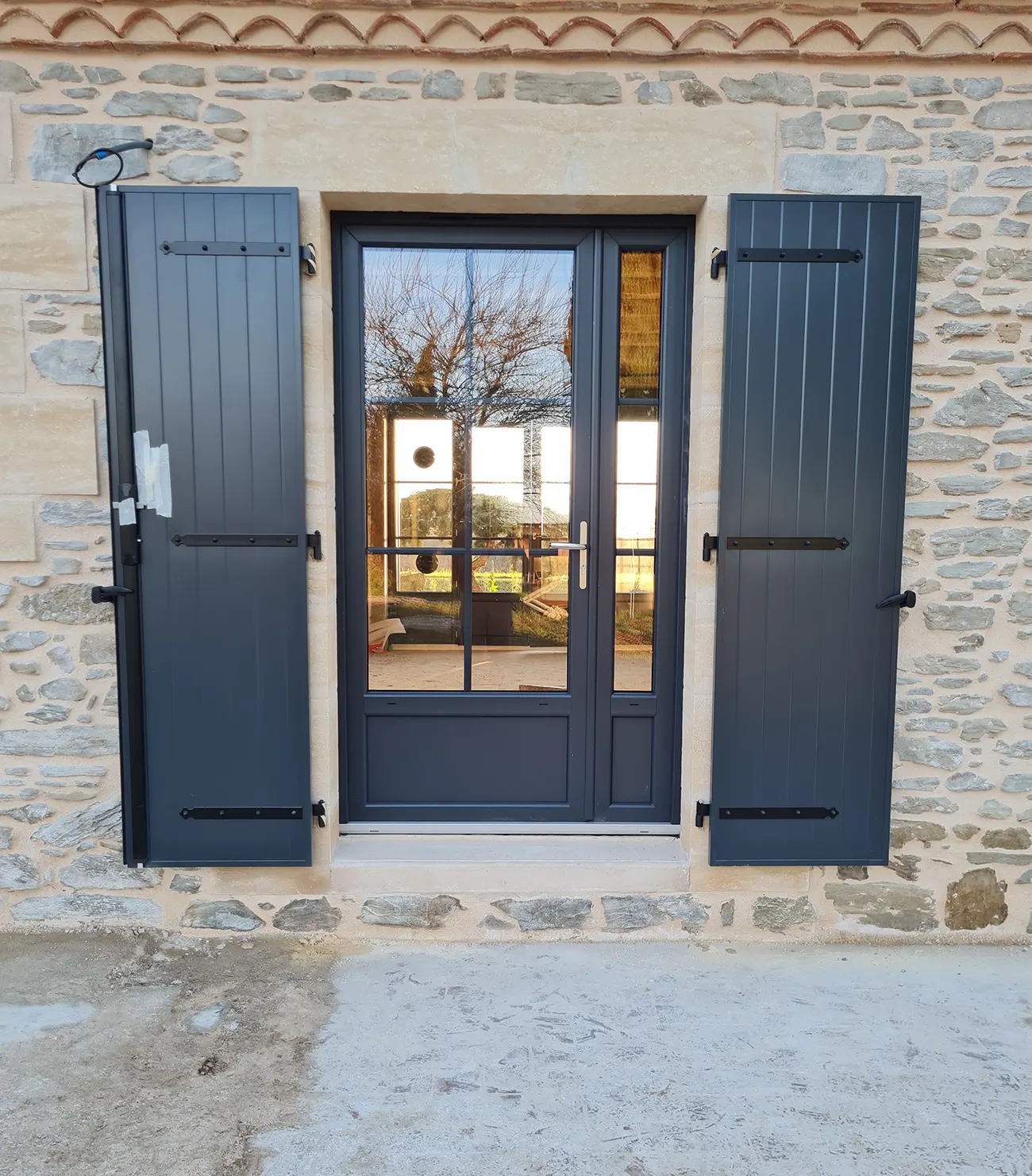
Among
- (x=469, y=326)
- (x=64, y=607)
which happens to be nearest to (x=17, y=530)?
(x=64, y=607)

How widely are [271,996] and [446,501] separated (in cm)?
166

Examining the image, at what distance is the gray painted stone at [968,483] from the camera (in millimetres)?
2283

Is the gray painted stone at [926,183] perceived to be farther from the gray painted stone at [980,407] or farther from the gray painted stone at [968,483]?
the gray painted stone at [968,483]

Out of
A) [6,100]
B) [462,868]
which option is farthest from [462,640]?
[6,100]

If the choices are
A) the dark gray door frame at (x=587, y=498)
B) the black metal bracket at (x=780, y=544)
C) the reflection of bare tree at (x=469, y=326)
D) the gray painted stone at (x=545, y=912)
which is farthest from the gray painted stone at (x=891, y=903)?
the reflection of bare tree at (x=469, y=326)

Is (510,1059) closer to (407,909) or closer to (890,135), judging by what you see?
(407,909)

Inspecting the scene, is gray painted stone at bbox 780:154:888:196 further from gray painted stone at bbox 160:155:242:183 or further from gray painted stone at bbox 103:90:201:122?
gray painted stone at bbox 103:90:201:122

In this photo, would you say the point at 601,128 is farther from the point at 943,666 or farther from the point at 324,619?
the point at 943,666

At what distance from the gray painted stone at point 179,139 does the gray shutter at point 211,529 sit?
0.17 metres

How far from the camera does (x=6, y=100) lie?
7.09 feet

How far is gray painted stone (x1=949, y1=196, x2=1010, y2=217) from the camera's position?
7.27 feet

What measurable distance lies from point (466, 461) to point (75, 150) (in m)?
1.53

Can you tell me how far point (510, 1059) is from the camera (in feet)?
6.10

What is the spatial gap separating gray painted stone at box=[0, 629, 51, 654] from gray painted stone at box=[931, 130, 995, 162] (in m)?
3.26
